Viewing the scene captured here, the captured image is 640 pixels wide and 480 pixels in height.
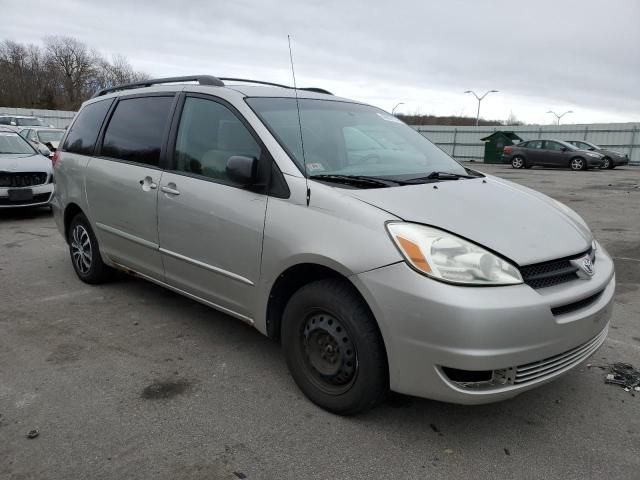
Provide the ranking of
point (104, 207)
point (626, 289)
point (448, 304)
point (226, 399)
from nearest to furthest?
point (448, 304) < point (226, 399) < point (104, 207) < point (626, 289)

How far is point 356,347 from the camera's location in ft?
8.35

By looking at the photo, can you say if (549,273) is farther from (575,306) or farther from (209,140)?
(209,140)

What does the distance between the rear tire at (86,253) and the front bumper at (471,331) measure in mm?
3157

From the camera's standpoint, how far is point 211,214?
326 cm

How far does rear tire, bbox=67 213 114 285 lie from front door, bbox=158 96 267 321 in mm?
1315

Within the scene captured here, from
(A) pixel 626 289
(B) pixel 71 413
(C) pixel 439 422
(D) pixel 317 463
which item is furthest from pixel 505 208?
(A) pixel 626 289

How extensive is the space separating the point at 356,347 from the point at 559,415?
47.9 inches

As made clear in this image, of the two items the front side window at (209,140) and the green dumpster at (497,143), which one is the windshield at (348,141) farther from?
the green dumpster at (497,143)

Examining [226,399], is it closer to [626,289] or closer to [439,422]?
[439,422]

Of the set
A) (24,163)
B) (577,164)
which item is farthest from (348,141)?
(577,164)

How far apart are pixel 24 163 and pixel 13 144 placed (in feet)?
3.55

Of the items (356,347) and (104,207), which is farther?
(104,207)

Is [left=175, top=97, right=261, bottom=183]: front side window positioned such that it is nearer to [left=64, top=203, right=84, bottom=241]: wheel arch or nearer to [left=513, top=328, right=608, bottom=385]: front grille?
[left=64, top=203, right=84, bottom=241]: wheel arch

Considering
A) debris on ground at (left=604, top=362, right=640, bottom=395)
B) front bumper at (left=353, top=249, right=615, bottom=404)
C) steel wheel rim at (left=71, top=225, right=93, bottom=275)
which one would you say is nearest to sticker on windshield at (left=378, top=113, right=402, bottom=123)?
front bumper at (left=353, top=249, right=615, bottom=404)
